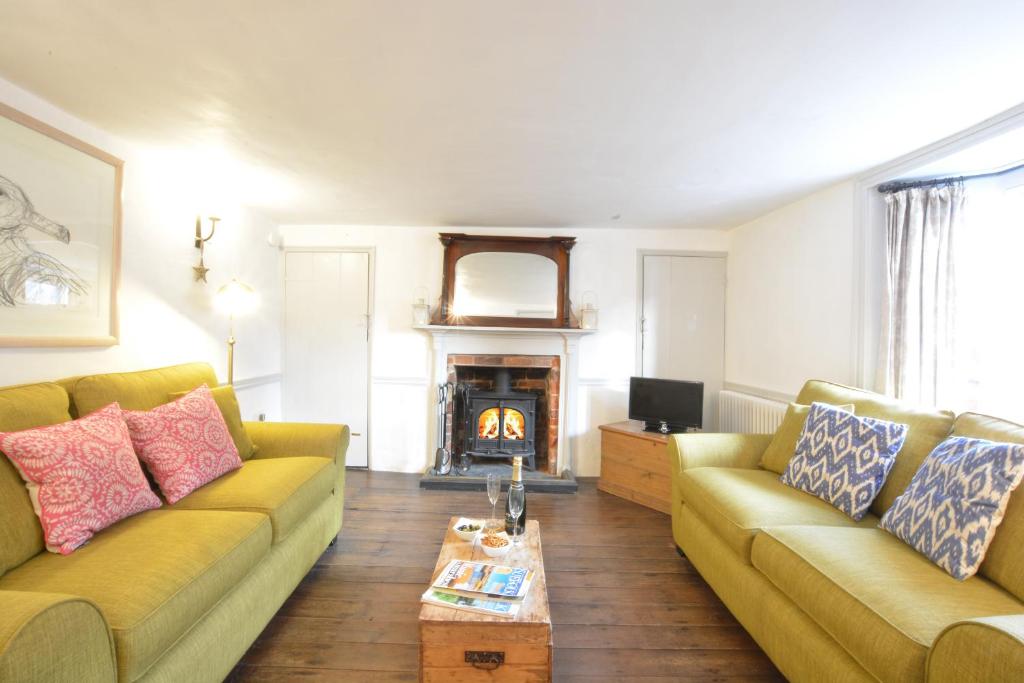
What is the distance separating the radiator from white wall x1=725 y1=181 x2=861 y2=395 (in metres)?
0.14

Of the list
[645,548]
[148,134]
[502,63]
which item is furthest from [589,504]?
[148,134]

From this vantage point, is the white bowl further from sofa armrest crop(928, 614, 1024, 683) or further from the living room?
sofa armrest crop(928, 614, 1024, 683)

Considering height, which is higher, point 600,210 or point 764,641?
point 600,210

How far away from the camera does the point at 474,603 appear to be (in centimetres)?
143

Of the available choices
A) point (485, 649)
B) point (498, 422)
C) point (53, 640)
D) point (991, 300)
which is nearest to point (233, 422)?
point (53, 640)

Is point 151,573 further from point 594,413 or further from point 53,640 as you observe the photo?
point 594,413

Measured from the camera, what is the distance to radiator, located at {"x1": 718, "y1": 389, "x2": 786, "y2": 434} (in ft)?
10.5

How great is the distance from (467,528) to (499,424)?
1967 mm

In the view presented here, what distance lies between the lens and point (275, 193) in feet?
10.3

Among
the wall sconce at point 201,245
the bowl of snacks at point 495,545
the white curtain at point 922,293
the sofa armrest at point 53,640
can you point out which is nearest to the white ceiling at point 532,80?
the white curtain at point 922,293

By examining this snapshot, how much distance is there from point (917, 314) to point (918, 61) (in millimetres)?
1421

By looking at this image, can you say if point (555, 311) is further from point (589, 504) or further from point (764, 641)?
point (764, 641)

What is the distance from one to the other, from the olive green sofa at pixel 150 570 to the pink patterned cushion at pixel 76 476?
0.04 meters

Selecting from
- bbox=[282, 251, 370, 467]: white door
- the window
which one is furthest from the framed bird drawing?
the window
